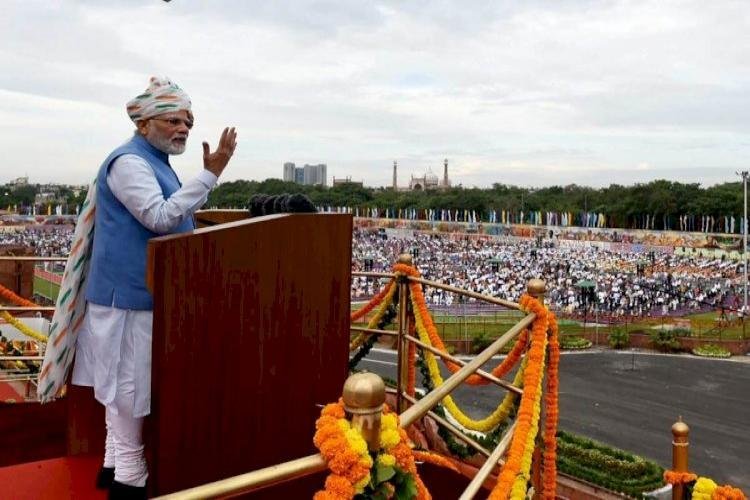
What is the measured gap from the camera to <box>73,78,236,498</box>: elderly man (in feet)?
6.35

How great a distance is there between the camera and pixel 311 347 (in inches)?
87.6

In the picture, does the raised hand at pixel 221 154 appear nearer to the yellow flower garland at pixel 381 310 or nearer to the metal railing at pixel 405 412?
the metal railing at pixel 405 412

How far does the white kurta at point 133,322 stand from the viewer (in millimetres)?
1924

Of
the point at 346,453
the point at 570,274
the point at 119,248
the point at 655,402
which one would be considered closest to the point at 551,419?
the point at 346,453

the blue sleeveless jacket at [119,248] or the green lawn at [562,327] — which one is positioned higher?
the blue sleeveless jacket at [119,248]

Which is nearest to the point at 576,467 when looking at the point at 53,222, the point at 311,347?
the point at 311,347

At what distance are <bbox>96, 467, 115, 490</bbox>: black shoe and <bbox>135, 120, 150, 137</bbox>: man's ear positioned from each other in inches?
48.1

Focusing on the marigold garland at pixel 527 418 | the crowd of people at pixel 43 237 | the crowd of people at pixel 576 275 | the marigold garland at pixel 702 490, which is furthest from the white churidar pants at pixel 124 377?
the crowd of people at pixel 43 237

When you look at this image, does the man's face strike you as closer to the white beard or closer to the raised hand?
the white beard

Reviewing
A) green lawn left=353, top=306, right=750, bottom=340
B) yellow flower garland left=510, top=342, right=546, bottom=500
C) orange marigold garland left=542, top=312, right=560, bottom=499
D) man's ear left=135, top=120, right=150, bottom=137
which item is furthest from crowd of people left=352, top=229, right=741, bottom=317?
man's ear left=135, top=120, right=150, bottom=137

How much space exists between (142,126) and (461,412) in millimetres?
2448

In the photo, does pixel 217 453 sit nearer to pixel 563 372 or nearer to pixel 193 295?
pixel 193 295

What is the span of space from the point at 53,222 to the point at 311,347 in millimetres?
71691

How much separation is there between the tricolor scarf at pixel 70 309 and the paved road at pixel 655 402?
37.9ft
